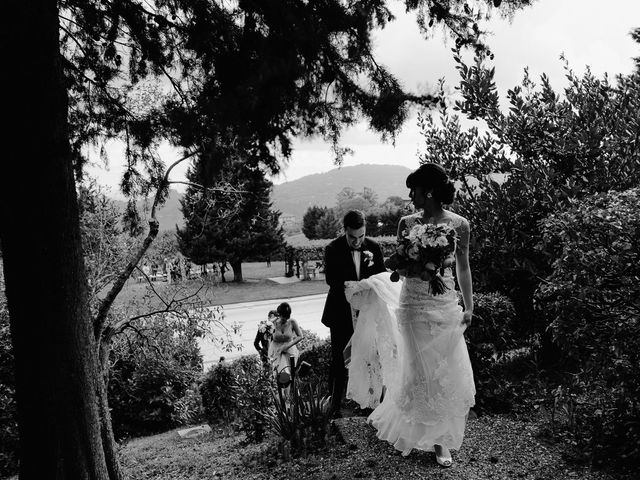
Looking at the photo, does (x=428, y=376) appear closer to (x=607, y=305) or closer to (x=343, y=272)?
(x=607, y=305)

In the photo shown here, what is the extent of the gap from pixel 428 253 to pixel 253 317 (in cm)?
1776

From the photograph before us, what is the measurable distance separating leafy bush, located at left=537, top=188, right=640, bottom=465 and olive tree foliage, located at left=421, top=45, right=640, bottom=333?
1.69m

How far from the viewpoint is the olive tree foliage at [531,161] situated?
19.8 feet

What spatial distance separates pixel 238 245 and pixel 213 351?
20.2 metres

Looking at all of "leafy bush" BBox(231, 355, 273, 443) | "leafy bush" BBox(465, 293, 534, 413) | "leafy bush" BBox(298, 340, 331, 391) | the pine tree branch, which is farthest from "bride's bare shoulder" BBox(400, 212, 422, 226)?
"leafy bush" BBox(298, 340, 331, 391)

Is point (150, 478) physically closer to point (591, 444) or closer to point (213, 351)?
point (591, 444)

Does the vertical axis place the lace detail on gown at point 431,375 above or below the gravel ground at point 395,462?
above

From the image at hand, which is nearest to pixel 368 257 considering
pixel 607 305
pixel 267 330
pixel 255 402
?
pixel 255 402

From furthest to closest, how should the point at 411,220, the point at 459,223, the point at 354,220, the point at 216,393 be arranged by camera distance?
the point at 216,393 < the point at 354,220 < the point at 411,220 < the point at 459,223

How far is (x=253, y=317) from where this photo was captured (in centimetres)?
2111

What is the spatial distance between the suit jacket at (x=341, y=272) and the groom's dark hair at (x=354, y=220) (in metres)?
0.22

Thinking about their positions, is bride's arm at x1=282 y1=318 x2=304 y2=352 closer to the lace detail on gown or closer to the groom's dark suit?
the groom's dark suit

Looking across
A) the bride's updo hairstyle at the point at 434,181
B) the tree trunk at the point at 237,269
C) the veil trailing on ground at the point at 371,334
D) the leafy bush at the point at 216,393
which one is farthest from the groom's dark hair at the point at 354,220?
the tree trunk at the point at 237,269

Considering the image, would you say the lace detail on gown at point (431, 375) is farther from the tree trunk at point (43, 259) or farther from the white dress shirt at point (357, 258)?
the tree trunk at point (43, 259)
